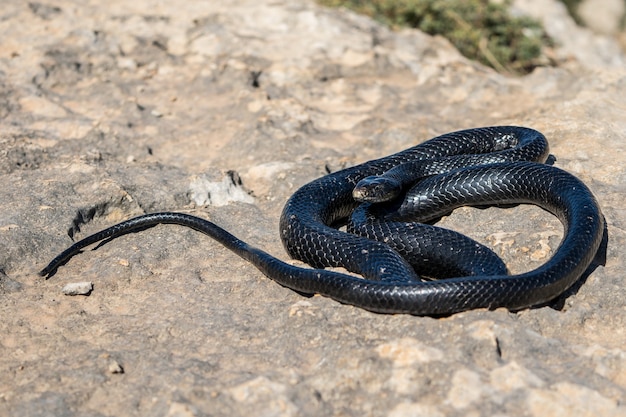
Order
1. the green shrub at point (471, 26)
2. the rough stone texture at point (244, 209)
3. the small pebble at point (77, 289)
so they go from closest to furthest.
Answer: the rough stone texture at point (244, 209) → the small pebble at point (77, 289) → the green shrub at point (471, 26)

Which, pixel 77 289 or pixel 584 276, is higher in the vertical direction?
pixel 584 276

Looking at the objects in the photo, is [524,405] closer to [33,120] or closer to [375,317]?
[375,317]

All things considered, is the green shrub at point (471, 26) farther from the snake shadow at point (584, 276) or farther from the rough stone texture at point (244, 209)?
the snake shadow at point (584, 276)

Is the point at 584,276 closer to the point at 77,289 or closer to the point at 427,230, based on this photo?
the point at 427,230

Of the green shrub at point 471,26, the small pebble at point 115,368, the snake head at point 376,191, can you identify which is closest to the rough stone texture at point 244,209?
the small pebble at point 115,368

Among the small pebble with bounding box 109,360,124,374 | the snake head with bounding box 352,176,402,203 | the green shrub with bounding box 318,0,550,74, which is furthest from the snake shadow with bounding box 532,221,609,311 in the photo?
the green shrub with bounding box 318,0,550,74

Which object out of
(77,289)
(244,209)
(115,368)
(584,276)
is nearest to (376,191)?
(244,209)

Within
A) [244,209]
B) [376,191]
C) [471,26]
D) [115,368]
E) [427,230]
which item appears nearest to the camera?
[115,368]
